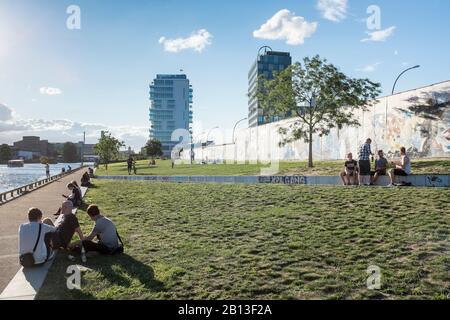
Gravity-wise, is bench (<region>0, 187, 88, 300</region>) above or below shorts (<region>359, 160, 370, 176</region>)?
below

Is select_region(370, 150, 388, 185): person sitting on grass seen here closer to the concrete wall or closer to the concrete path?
the concrete wall

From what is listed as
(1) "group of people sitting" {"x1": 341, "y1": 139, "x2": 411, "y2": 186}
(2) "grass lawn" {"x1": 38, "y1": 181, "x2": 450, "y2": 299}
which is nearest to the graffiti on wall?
(1) "group of people sitting" {"x1": 341, "y1": 139, "x2": 411, "y2": 186}

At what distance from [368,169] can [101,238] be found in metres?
13.2

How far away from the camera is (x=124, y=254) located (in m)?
9.56

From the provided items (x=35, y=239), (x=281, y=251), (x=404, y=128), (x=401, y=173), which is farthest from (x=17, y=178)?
(x=281, y=251)

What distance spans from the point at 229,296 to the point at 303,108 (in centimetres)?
2909

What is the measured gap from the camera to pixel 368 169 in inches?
734

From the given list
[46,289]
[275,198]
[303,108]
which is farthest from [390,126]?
[46,289]

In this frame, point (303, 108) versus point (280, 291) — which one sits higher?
point (303, 108)

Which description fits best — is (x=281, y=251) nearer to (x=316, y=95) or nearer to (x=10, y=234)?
(x=10, y=234)

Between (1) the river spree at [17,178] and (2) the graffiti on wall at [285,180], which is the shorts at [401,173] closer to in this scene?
(2) the graffiti on wall at [285,180]

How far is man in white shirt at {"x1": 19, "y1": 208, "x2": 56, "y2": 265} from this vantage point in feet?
27.3

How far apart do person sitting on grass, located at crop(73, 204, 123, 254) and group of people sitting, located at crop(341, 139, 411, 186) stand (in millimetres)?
12431
